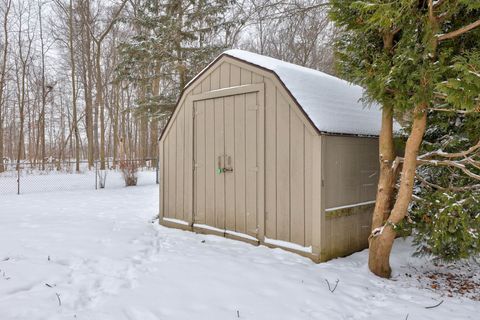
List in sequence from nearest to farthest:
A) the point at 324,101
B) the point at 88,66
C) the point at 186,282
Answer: the point at 186,282
the point at 324,101
the point at 88,66

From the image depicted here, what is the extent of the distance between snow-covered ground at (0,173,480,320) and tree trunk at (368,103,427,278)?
0.19 m

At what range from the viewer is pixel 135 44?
10352 mm

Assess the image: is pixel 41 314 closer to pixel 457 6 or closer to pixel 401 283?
pixel 401 283

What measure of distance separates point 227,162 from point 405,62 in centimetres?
273

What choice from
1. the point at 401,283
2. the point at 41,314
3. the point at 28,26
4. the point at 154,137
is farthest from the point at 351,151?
the point at 28,26

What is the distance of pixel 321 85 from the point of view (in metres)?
4.88

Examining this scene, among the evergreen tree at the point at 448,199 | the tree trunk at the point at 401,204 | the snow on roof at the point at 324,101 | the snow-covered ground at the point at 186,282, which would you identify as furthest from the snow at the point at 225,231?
the evergreen tree at the point at 448,199

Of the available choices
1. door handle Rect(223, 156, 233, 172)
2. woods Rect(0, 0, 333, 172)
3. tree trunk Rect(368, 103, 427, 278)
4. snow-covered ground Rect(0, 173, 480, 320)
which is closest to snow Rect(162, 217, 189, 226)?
snow-covered ground Rect(0, 173, 480, 320)

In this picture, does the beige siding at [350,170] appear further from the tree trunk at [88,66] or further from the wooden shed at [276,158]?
the tree trunk at [88,66]

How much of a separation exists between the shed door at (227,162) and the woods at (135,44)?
163 cm

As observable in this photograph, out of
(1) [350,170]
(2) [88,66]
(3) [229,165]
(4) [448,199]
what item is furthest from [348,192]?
(2) [88,66]

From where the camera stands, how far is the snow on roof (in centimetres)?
407

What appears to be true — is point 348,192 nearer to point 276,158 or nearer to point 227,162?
point 276,158

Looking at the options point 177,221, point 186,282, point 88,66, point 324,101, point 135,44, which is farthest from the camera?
point 88,66
